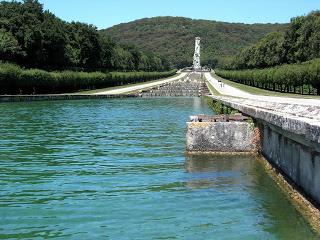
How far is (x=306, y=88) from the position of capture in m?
66.6

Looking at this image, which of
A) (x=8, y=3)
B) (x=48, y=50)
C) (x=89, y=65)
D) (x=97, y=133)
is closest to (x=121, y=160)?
(x=97, y=133)

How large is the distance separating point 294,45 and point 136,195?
80.6 m

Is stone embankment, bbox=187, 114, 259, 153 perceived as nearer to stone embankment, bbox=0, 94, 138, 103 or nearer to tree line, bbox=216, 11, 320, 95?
tree line, bbox=216, 11, 320, 95

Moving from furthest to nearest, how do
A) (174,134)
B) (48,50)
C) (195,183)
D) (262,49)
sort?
(262,49) < (48,50) < (174,134) < (195,183)

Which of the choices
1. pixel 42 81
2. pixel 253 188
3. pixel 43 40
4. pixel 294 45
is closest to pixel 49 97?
pixel 42 81

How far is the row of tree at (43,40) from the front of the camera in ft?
245

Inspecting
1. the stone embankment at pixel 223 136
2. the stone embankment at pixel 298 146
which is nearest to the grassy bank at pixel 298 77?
the stone embankment at pixel 223 136

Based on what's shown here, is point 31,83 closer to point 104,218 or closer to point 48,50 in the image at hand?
point 48,50

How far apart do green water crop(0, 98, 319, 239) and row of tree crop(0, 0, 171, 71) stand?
177 feet

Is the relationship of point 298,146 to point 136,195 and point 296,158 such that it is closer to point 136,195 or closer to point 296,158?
point 296,158

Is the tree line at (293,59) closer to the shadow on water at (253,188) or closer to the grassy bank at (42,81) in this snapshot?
the grassy bank at (42,81)

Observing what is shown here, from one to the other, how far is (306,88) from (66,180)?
55741 mm

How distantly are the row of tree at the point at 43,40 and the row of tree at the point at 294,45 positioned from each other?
106ft

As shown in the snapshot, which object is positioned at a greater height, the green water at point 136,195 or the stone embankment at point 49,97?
the stone embankment at point 49,97
